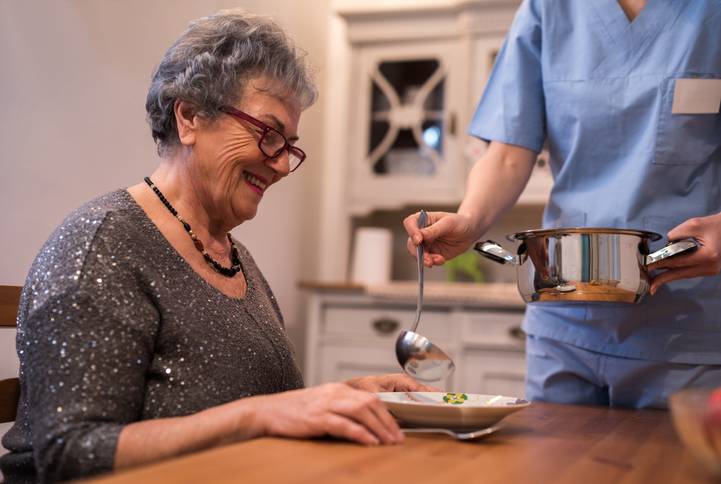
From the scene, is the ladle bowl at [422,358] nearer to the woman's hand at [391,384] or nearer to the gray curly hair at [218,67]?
the woman's hand at [391,384]

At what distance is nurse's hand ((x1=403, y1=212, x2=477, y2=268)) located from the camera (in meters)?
0.96

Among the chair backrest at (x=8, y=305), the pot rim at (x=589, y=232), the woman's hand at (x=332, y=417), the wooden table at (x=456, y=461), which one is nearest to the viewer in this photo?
the wooden table at (x=456, y=461)

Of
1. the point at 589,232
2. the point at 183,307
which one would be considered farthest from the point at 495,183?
the point at 183,307

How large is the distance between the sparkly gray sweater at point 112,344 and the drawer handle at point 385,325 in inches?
60.9

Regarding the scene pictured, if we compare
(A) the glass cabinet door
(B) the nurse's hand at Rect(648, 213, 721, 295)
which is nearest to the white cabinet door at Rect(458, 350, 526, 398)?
(A) the glass cabinet door

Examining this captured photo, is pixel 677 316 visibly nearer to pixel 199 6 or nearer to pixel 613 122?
pixel 613 122

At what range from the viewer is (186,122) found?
101 cm

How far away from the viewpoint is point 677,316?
3.30 ft

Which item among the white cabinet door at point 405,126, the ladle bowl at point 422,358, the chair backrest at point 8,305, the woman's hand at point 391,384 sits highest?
the white cabinet door at point 405,126

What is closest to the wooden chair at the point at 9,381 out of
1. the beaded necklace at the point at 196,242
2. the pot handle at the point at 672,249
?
the beaded necklace at the point at 196,242

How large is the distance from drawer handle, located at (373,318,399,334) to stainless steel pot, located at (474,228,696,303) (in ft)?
5.38

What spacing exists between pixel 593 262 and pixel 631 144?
1.12ft

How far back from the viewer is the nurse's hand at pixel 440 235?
0.96 metres

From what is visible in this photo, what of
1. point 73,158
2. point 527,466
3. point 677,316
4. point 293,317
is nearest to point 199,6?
point 73,158
